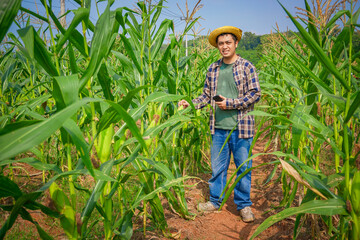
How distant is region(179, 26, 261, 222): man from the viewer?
217cm

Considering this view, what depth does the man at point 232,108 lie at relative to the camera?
217cm

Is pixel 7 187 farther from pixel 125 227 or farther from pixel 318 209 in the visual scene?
pixel 318 209

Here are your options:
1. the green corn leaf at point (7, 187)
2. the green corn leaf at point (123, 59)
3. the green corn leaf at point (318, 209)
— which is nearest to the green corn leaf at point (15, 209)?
the green corn leaf at point (7, 187)

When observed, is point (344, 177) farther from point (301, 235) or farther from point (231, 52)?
point (231, 52)

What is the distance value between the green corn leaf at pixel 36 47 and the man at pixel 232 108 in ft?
4.52

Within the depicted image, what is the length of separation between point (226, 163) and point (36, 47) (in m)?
2.05

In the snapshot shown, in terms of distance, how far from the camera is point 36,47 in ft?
2.61

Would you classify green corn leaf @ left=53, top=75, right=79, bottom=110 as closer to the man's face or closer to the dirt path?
the dirt path

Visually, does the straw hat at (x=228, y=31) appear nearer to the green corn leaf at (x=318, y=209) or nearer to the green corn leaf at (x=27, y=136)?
the green corn leaf at (x=318, y=209)

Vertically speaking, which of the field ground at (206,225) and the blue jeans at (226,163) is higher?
the blue jeans at (226,163)

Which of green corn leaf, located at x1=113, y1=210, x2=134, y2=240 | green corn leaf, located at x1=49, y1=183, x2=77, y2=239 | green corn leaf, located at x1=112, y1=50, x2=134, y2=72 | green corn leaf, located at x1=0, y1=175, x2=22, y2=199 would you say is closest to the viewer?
green corn leaf, located at x1=0, y1=175, x2=22, y2=199

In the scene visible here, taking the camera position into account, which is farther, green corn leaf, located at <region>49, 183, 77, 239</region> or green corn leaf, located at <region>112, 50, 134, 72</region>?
green corn leaf, located at <region>112, 50, 134, 72</region>

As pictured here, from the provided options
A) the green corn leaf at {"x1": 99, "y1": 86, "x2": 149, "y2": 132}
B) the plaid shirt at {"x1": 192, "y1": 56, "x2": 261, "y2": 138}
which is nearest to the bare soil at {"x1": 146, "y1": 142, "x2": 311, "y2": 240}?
the plaid shirt at {"x1": 192, "y1": 56, "x2": 261, "y2": 138}

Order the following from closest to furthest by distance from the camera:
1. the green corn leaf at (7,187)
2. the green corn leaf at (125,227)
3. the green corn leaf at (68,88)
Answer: the green corn leaf at (68,88) → the green corn leaf at (7,187) → the green corn leaf at (125,227)
